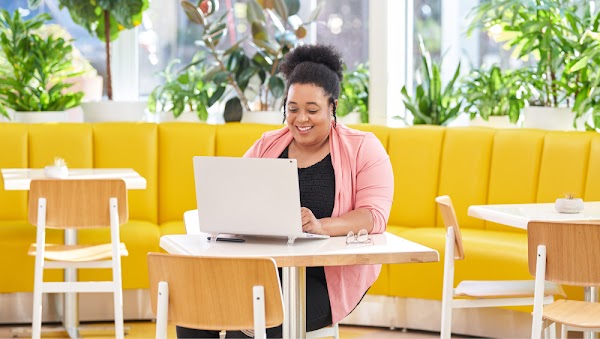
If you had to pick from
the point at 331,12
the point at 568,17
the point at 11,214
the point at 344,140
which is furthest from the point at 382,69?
the point at 344,140

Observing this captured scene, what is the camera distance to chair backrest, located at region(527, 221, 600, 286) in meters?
3.08

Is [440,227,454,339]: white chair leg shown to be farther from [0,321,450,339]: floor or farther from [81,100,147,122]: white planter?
[81,100,147,122]: white planter

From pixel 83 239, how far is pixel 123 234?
206 millimetres

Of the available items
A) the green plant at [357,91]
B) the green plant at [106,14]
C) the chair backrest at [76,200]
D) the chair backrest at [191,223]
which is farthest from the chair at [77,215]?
the green plant at [357,91]

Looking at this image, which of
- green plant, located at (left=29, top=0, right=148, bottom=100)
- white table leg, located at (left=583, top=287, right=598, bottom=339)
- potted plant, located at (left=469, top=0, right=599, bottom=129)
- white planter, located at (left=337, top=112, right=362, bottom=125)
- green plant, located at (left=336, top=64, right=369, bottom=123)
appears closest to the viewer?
white table leg, located at (left=583, top=287, right=598, bottom=339)

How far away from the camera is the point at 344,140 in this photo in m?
3.37

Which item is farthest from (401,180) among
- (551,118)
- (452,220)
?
(452,220)

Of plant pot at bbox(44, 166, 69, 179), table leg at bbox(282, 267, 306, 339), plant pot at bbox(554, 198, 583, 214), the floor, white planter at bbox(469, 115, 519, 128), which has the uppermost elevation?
white planter at bbox(469, 115, 519, 128)

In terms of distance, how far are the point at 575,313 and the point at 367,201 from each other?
0.79 m

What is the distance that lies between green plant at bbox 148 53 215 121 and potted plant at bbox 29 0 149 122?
140mm

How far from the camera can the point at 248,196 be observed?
282 centimetres

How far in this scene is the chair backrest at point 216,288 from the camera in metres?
2.42

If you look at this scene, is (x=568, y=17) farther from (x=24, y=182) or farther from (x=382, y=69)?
(x=24, y=182)

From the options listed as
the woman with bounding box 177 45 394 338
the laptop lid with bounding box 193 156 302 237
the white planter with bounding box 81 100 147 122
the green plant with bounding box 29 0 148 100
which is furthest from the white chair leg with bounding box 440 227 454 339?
the green plant with bounding box 29 0 148 100
